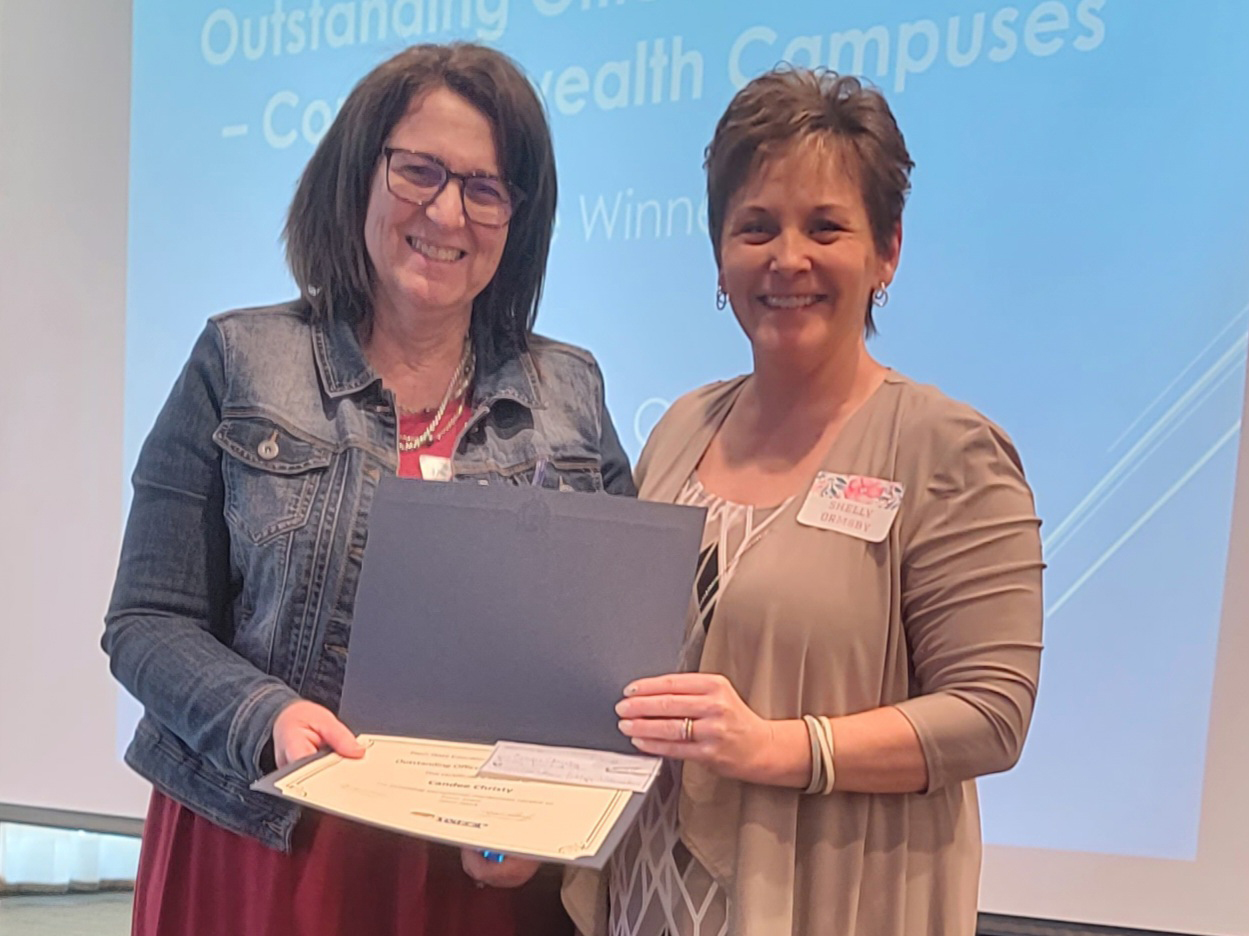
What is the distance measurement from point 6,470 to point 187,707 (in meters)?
1.82

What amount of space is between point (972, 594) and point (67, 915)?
263 cm

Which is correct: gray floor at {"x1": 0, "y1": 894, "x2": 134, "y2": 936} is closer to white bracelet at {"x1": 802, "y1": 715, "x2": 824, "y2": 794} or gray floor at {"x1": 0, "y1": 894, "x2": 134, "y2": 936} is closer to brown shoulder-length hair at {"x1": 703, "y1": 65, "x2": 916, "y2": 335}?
white bracelet at {"x1": 802, "y1": 715, "x2": 824, "y2": 794}

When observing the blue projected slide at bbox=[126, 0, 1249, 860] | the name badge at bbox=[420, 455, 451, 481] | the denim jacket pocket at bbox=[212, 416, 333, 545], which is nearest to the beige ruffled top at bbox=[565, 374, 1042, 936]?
the name badge at bbox=[420, 455, 451, 481]

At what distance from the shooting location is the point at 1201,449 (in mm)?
1714

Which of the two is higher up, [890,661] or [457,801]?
[890,661]

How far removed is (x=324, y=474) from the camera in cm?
104

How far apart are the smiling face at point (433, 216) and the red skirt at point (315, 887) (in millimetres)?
639

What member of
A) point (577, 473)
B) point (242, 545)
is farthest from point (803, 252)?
point (242, 545)

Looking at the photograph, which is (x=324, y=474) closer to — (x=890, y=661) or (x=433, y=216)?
(x=433, y=216)

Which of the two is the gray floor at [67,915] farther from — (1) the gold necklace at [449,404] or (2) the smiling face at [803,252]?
(2) the smiling face at [803,252]

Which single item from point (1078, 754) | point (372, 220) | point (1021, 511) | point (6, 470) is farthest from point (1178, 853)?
point (6, 470)

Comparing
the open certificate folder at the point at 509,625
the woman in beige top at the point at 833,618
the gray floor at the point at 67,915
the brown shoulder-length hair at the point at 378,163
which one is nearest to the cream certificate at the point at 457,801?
the open certificate folder at the point at 509,625

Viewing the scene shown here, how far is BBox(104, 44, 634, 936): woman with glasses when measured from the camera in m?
1.02

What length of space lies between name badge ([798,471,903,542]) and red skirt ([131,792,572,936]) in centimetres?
58
